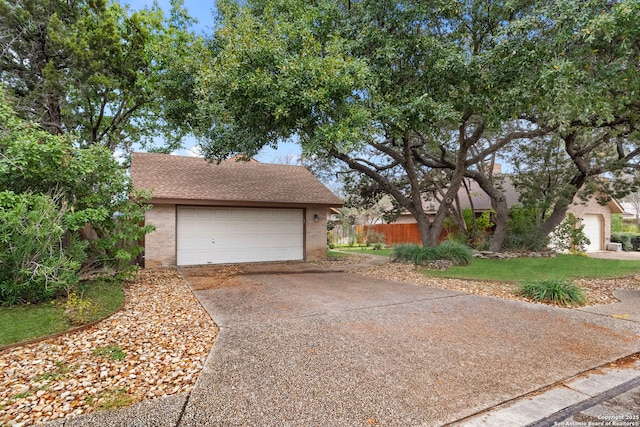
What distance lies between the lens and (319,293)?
7.01 metres

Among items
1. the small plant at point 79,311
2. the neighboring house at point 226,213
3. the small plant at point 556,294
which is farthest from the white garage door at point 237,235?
the small plant at point 556,294

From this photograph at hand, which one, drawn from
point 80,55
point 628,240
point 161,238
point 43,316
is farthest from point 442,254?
point 628,240

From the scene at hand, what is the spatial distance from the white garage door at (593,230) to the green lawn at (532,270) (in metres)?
8.48

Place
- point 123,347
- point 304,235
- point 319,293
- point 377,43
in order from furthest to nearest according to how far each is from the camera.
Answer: point 304,235, point 377,43, point 319,293, point 123,347

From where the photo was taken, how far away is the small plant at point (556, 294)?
20.3 feet

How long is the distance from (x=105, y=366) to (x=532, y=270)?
420 inches

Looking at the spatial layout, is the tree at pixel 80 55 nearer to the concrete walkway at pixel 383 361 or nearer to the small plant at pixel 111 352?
the small plant at pixel 111 352

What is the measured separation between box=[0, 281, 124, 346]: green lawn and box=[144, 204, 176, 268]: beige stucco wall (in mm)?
4582

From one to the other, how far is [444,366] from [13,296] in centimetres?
651

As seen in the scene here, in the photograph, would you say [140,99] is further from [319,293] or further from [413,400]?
[413,400]

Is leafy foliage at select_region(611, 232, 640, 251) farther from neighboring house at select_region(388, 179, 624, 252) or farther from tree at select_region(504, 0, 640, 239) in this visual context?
tree at select_region(504, 0, 640, 239)

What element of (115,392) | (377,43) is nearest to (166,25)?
(377,43)

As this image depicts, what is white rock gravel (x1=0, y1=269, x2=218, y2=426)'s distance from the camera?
280 centimetres

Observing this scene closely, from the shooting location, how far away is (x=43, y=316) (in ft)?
16.5
